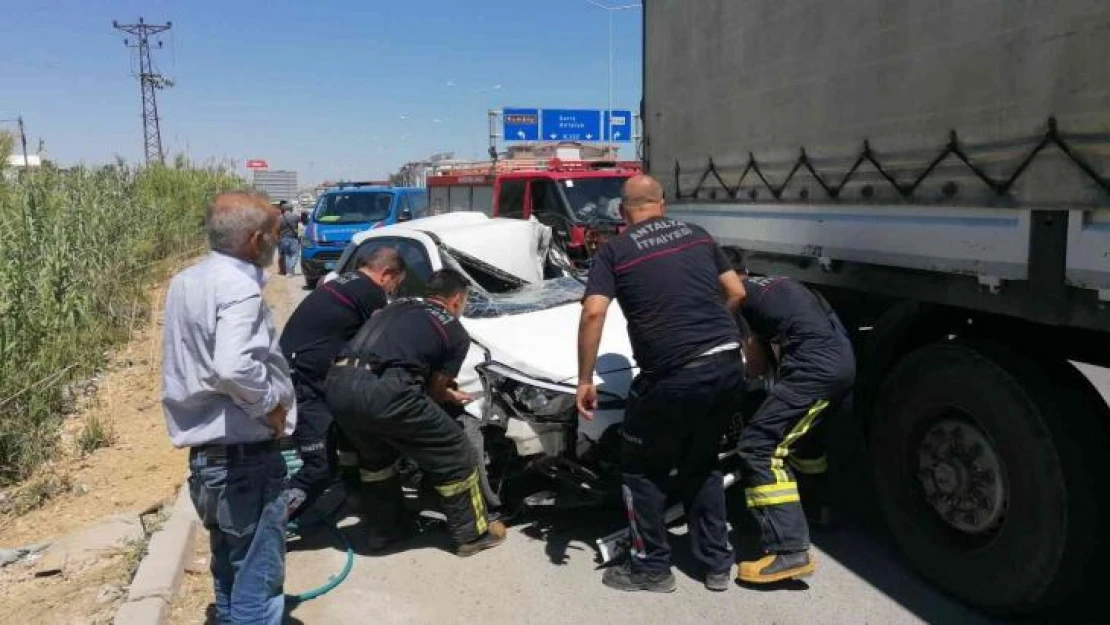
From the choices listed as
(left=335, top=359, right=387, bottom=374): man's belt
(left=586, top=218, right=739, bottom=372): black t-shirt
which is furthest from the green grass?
(left=586, top=218, right=739, bottom=372): black t-shirt

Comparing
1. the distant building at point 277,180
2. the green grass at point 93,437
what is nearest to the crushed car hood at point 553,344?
the green grass at point 93,437

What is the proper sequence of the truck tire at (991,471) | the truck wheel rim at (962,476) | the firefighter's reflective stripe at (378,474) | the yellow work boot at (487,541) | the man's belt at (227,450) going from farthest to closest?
the firefighter's reflective stripe at (378,474) → the yellow work boot at (487,541) → the truck wheel rim at (962,476) → the truck tire at (991,471) → the man's belt at (227,450)

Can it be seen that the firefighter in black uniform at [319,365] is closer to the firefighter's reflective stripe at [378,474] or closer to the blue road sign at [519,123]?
the firefighter's reflective stripe at [378,474]

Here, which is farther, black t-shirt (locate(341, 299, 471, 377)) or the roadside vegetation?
the roadside vegetation

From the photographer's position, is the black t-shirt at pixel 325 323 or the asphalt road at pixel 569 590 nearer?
the asphalt road at pixel 569 590

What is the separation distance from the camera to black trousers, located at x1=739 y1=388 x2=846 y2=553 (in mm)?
3859

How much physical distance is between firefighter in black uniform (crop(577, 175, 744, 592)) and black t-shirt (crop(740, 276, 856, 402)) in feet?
0.51

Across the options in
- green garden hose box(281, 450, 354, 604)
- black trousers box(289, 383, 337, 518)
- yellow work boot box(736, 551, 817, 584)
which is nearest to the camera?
yellow work boot box(736, 551, 817, 584)

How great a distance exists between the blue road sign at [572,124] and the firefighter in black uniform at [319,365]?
28917mm

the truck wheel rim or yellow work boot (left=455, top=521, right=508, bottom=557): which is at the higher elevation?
the truck wheel rim

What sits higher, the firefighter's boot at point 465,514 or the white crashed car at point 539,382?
the white crashed car at point 539,382

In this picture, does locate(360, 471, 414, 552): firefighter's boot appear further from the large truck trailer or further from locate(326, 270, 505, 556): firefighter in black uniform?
the large truck trailer

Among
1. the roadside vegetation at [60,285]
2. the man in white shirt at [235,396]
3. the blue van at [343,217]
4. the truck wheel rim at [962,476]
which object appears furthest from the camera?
the blue van at [343,217]

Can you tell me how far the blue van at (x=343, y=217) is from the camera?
16.7 m
